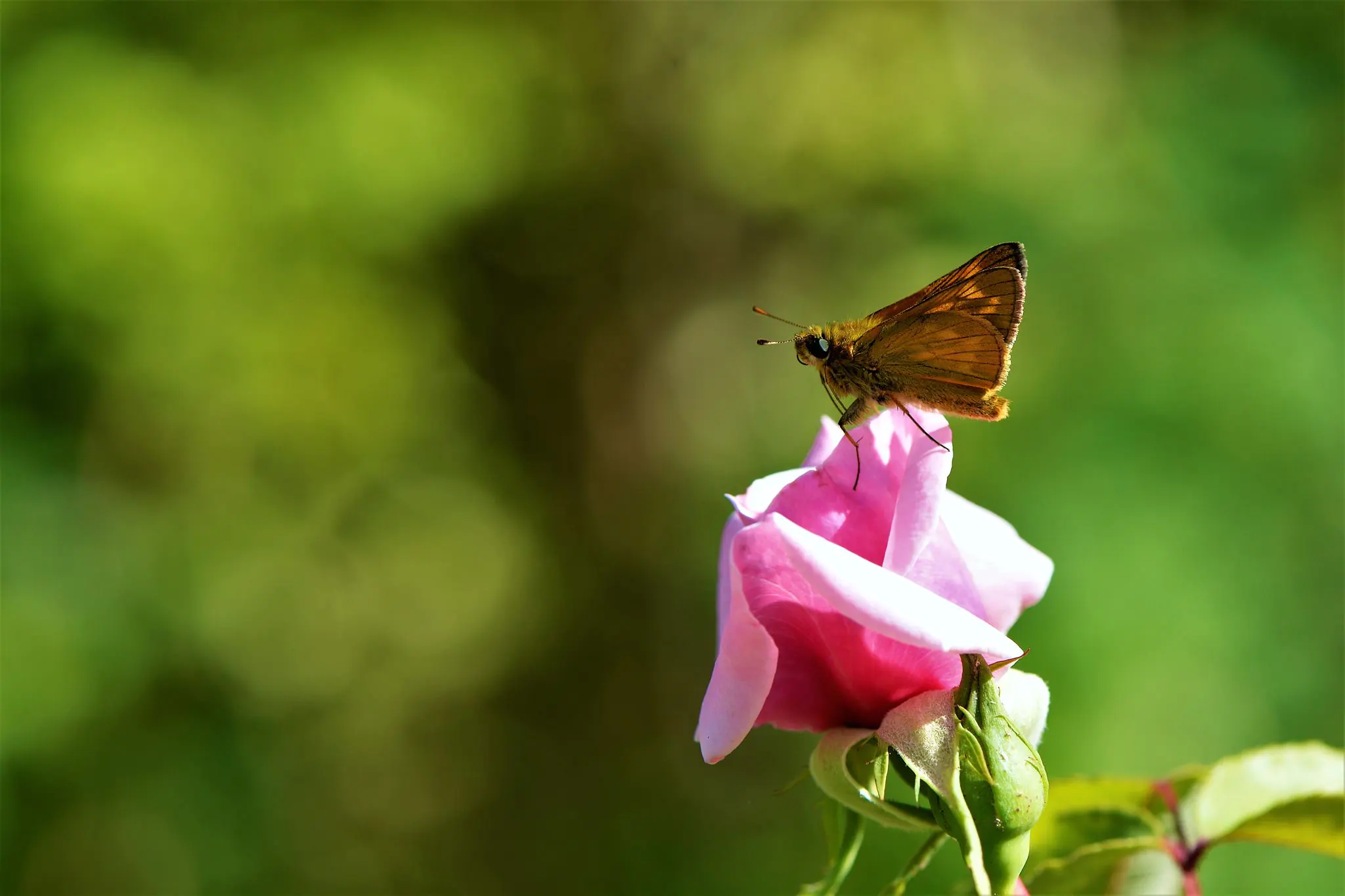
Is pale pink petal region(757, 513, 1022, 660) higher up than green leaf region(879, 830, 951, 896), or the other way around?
pale pink petal region(757, 513, 1022, 660)

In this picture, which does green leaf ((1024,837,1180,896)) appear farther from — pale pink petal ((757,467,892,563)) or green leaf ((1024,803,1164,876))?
pale pink petal ((757,467,892,563))

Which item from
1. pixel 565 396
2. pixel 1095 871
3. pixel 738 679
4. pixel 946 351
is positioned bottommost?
pixel 565 396

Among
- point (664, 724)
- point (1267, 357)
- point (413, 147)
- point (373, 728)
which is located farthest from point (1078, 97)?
point (373, 728)

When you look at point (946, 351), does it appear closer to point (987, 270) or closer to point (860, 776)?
point (987, 270)

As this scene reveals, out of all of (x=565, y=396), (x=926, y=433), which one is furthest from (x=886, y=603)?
(x=565, y=396)

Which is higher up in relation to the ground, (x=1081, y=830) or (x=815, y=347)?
(x=815, y=347)

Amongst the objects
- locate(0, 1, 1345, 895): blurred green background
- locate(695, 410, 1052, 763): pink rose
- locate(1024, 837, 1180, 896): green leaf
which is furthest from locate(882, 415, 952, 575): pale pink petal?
locate(0, 1, 1345, 895): blurred green background

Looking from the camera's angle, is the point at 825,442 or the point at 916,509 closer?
the point at 916,509

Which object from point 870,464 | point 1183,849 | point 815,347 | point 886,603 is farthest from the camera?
point 815,347
